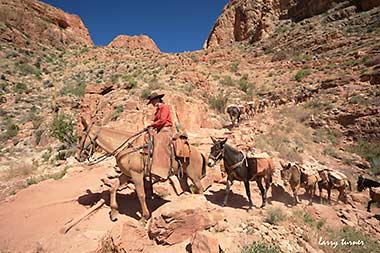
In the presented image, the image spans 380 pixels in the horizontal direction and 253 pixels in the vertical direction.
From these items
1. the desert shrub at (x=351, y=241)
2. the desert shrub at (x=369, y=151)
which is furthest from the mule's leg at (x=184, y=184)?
the desert shrub at (x=369, y=151)

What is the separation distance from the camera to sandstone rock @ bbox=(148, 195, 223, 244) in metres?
4.55

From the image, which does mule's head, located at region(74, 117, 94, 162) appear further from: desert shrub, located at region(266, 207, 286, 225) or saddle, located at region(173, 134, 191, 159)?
desert shrub, located at region(266, 207, 286, 225)

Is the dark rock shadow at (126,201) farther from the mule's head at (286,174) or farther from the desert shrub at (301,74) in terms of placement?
the desert shrub at (301,74)

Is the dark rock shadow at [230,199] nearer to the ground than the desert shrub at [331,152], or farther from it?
farther from it

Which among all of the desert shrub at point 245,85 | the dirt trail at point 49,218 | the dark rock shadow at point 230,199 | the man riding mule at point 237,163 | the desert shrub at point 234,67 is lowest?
the dark rock shadow at point 230,199

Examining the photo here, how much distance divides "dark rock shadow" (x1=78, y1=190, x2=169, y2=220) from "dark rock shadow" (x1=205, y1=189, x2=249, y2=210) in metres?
1.57

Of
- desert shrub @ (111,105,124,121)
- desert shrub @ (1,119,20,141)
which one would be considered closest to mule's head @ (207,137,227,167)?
desert shrub @ (111,105,124,121)

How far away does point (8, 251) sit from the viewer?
169 inches

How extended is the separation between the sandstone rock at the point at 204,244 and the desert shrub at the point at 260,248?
65 centimetres

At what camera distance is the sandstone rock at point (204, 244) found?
386 centimetres

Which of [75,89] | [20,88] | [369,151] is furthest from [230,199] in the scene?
[20,88]

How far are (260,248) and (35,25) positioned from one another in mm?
49633

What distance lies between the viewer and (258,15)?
148 ft
